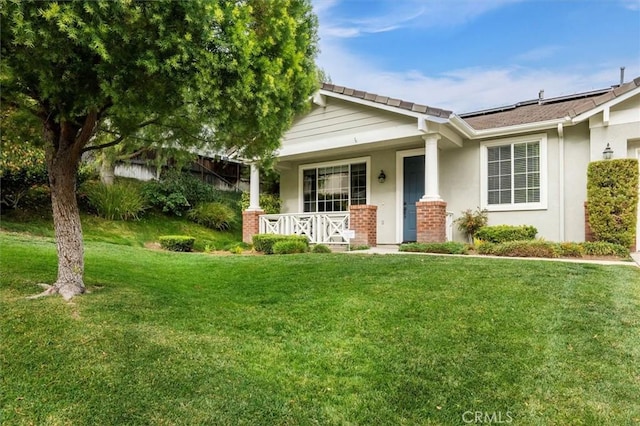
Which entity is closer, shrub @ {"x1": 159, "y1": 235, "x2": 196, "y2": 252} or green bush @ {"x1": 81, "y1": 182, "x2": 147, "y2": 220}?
shrub @ {"x1": 159, "y1": 235, "x2": 196, "y2": 252}

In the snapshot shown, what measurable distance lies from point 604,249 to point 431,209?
3.41 m

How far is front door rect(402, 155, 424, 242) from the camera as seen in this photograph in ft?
36.7

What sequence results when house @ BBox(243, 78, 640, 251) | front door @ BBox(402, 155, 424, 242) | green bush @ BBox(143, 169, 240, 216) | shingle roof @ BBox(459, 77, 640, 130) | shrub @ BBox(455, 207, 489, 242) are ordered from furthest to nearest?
green bush @ BBox(143, 169, 240, 216)
front door @ BBox(402, 155, 424, 242)
shrub @ BBox(455, 207, 489, 242)
house @ BBox(243, 78, 640, 251)
shingle roof @ BBox(459, 77, 640, 130)

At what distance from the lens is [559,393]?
276 centimetres

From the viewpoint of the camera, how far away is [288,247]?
9.70m

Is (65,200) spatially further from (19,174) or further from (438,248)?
(19,174)

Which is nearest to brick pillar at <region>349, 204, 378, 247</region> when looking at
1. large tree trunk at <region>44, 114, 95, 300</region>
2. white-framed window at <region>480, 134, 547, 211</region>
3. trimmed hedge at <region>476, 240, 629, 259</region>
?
white-framed window at <region>480, 134, 547, 211</region>

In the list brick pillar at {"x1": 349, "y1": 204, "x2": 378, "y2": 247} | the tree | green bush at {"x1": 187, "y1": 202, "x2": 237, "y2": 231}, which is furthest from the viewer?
green bush at {"x1": 187, "y1": 202, "x2": 237, "y2": 231}

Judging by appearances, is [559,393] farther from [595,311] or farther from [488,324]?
[595,311]

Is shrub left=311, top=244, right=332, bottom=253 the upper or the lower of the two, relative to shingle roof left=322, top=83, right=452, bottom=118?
lower

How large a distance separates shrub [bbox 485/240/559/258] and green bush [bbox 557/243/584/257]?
110 millimetres

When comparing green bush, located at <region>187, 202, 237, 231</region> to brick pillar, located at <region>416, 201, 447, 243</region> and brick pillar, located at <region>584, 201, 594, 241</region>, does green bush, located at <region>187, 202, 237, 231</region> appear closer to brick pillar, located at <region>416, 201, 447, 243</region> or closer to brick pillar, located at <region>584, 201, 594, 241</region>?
brick pillar, located at <region>416, 201, 447, 243</region>

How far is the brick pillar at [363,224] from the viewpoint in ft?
34.0

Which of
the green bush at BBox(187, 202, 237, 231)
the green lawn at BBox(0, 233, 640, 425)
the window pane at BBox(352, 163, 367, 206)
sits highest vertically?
the window pane at BBox(352, 163, 367, 206)
